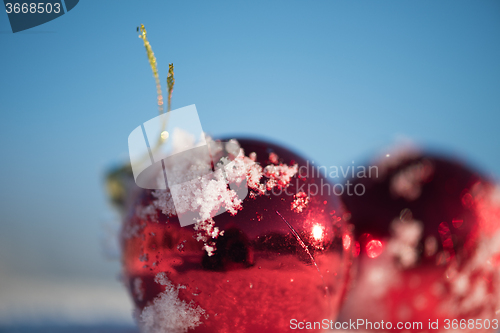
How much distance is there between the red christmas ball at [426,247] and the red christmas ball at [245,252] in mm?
110

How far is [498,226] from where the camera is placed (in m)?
0.38

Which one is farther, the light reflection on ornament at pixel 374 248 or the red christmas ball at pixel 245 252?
the light reflection on ornament at pixel 374 248

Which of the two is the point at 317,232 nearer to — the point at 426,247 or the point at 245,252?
the point at 245,252

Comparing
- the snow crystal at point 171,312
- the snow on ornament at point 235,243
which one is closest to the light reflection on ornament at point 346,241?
the snow on ornament at point 235,243

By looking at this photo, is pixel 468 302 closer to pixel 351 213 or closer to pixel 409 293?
pixel 409 293

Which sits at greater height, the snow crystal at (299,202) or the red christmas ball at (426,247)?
the snow crystal at (299,202)

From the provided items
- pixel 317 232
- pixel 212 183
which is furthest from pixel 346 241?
pixel 212 183

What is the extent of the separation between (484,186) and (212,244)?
16.0 inches

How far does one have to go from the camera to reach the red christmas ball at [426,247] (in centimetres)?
36

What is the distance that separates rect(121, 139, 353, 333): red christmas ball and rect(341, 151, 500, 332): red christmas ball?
110mm

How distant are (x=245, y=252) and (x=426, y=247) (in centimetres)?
27

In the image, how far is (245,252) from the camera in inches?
10.1

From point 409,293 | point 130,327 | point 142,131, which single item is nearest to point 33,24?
point 142,131

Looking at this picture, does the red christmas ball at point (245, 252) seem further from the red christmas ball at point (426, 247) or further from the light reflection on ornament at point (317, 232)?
the red christmas ball at point (426, 247)
